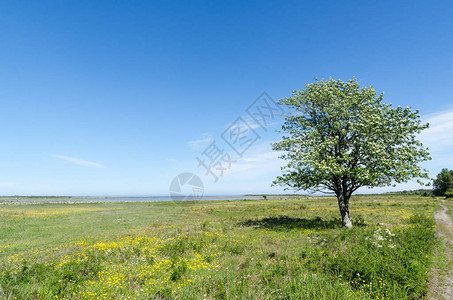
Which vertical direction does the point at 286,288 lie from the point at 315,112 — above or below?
below

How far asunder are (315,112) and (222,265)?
1855cm

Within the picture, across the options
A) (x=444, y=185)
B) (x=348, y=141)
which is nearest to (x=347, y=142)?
(x=348, y=141)

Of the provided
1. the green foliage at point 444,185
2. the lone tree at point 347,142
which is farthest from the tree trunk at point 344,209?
the green foliage at point 444,185

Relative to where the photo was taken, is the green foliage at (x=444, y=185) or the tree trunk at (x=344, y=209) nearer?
the tree trunk at (x=344, y=209)

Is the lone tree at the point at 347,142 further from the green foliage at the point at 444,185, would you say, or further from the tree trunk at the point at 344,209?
the green foliage at the point at 444,185

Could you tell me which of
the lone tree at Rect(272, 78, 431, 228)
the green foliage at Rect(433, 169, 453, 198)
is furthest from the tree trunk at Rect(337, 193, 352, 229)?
the green foliage at Rect(433, 169, 453, 198)

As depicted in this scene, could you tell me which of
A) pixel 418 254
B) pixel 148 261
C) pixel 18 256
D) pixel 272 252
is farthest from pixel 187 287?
pixel 18 256

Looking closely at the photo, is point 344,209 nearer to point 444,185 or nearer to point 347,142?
point 347,142

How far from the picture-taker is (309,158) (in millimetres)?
19953

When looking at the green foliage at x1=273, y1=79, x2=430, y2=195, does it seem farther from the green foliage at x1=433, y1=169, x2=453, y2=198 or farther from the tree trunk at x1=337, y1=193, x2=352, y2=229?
the green foliage at x1=433, y1=169, x2=453, y2=198

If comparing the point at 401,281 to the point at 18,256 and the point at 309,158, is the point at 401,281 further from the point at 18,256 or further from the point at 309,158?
the point at 18,256

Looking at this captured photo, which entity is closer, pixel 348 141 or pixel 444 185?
pixel 348 141

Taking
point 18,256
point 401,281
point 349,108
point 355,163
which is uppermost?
point 349,108

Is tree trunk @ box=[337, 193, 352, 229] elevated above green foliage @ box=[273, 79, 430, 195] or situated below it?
below
